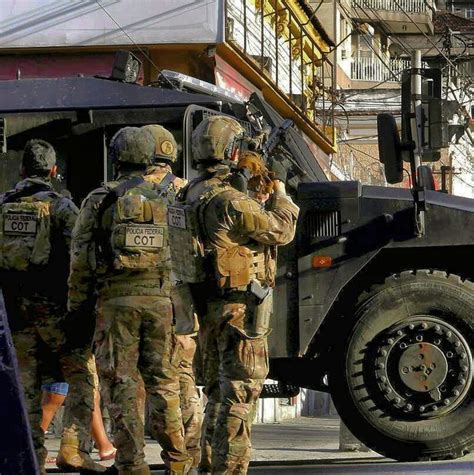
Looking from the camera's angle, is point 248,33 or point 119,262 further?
point 248,33

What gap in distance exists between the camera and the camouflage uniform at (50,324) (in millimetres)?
8109

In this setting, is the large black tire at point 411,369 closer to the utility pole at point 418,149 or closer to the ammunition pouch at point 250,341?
the utility pole at point 418,149

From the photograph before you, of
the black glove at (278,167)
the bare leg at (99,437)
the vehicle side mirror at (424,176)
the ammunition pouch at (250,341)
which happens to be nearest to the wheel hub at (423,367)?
the vehicle side mirror at (424,176)

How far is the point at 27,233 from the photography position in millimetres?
8109

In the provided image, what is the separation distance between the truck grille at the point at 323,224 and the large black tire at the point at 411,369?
45cm

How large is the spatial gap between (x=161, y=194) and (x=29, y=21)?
9.94m

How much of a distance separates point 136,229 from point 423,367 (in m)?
2.08

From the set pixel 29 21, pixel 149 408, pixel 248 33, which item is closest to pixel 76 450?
pixel 149 408

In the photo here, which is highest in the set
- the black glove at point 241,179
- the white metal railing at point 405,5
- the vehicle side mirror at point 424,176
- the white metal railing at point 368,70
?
the white metal railing at point 405,5

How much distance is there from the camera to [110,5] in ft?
56.7

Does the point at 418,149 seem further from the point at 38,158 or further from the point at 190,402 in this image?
the point at 38,158

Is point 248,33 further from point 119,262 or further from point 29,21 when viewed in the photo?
point 119,262

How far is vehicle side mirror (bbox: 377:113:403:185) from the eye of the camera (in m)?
8.57

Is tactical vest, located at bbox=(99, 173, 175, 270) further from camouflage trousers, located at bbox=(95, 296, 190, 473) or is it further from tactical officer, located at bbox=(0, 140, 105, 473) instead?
tactical officer, located at bbox=(0, 140, 105, 473)
